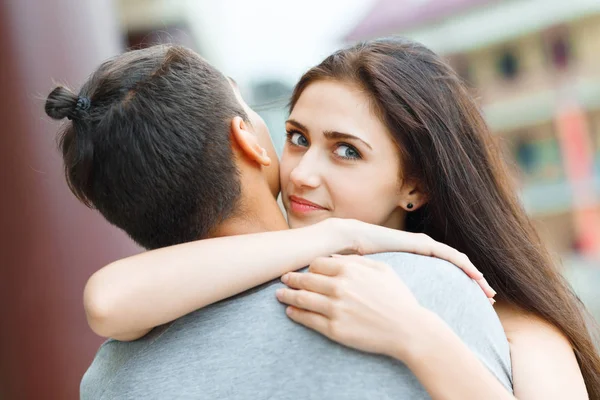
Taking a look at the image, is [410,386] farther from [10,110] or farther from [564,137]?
[564,137]

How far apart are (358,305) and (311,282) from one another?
0.11m

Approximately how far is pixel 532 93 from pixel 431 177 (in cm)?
1637

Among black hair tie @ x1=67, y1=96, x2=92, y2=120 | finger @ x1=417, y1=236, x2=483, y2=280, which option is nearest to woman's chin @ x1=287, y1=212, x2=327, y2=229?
finger @ x1=417, y1=236, x2=483, y2=280

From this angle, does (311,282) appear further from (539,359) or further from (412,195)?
(412,195)

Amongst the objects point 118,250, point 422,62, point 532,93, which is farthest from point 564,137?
point 422,62

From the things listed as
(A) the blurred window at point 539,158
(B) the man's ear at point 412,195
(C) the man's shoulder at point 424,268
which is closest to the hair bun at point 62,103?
(C) the man's shoulder at point 424,268

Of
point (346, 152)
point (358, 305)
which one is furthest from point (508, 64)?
point (358, 305)

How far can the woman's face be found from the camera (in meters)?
1.87

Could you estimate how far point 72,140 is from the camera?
5.17 feet

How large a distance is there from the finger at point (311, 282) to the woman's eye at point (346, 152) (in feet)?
1.69

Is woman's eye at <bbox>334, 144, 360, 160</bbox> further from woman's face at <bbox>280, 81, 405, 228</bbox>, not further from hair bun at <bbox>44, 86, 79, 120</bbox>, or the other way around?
hair bun at <bbox>44, 86, 79, 120</bbox>

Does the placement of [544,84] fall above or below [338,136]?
below

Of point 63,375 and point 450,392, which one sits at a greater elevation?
point 450,392

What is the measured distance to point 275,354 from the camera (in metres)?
1.29
